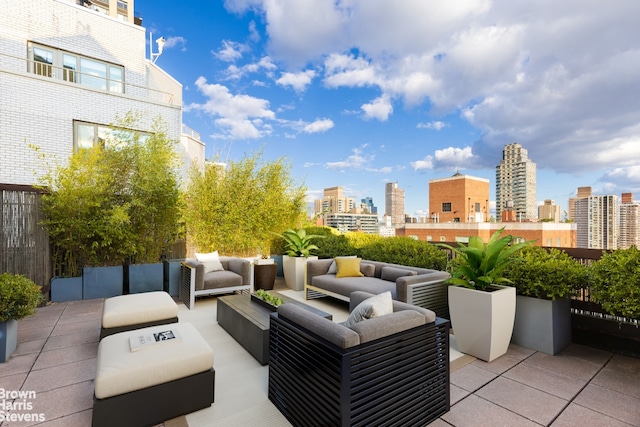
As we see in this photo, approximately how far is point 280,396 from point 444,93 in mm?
9294

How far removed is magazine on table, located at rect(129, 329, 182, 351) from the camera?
6.50 feet

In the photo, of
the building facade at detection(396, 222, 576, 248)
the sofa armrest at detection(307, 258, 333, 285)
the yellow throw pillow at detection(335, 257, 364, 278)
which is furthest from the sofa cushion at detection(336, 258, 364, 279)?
the building facade at detection(396, 222, 576, 248)

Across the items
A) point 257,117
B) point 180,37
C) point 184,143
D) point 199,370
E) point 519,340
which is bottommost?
point 519,340

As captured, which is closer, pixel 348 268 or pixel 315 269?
pixel 348 268

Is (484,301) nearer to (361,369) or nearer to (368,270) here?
(361,369)

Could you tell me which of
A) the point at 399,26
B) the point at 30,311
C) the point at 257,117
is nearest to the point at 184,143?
the point at 257,117

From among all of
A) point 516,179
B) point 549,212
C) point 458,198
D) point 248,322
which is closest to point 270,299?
point 248,322

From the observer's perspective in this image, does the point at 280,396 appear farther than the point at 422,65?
No

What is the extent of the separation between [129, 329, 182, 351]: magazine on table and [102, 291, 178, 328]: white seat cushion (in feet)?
2.79

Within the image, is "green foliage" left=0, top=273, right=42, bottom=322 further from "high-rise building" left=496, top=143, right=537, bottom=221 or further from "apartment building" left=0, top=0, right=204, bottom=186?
"high-rise building" left=496, top=143, right=537, bottom=221

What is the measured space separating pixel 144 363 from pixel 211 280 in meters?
2.88

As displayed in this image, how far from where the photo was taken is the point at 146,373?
1784 mm

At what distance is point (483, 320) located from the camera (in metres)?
2.68

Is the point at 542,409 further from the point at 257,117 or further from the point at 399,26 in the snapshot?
the point at 257,117
